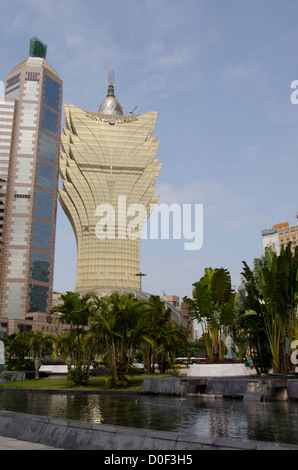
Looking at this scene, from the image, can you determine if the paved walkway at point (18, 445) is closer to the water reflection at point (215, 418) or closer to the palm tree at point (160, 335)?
the water reflection at point (215, 418)

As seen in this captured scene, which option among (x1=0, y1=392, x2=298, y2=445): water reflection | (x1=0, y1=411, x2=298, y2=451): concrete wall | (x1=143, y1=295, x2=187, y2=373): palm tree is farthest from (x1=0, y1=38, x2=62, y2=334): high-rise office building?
(x1=0, y1=411, x2=298, y2=451): concrete wall

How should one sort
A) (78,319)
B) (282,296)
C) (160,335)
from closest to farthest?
1. (282,296)
2. (78,319)
3. (160,335)

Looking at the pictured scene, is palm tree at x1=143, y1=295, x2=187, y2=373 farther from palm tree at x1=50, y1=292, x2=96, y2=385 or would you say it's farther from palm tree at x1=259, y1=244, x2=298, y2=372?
palm tree at x1=259, y1=244, x2=298, y2=372

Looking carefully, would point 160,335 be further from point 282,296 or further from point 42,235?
point 42,235

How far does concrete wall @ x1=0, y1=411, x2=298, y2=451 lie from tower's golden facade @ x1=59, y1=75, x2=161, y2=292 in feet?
490

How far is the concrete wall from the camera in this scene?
25.2 feet

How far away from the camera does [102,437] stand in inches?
352

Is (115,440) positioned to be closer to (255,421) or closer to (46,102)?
(255,421)

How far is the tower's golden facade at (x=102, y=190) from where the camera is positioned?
160750 mm

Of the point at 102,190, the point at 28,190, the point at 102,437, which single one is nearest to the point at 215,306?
the point at 102,437

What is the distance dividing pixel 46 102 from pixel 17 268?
205 feet

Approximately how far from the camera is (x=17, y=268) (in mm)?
134250

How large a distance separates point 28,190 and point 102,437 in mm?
140177
